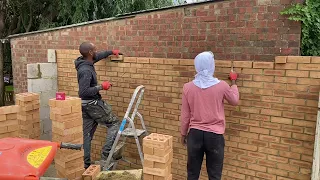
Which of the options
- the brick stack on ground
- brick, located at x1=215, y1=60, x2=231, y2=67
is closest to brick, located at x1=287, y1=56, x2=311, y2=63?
brick, located at x1=215, y1=60, x2=231, y2=67

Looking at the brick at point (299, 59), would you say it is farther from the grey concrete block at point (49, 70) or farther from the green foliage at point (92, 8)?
the green foliage at point (92, 8)

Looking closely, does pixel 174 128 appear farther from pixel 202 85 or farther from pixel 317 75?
pixel 317 75

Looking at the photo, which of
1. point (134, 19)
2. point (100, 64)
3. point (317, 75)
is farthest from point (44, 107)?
point (317, 75)

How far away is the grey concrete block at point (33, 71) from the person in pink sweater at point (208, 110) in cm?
342

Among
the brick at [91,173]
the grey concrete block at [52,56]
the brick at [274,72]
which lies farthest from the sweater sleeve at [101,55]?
the brick at [274,72]

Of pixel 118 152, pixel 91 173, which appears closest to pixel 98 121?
pixel 118 152

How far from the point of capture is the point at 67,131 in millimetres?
3654

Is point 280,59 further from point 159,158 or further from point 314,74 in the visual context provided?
point 159,158

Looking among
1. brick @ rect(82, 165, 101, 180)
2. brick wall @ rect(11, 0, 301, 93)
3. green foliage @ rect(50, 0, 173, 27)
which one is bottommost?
brick @ rect(82, 165, 101, 180)

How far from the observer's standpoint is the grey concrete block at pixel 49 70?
5613 mm

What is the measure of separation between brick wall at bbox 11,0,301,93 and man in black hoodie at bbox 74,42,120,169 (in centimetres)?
71

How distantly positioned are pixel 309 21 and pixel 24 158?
3.15 m

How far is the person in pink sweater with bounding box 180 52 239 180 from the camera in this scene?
3.12m

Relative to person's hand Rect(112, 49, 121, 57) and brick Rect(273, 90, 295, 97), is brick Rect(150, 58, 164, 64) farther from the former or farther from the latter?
brick Rect(273, 90, 295, 97)
